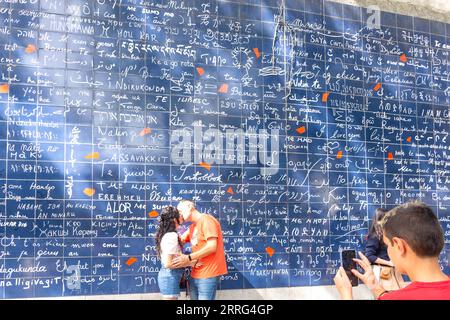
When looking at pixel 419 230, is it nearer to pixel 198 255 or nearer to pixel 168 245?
pixel 168 245

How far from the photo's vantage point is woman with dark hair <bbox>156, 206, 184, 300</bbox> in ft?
20.2

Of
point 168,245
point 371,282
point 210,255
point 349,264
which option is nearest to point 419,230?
point 371,282

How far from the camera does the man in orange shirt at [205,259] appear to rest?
20.8ft

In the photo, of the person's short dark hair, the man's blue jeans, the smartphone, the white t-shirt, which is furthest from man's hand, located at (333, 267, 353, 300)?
the man's blue jeans

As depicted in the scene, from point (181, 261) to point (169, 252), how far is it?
0.62ft

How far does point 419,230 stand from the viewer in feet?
7.81

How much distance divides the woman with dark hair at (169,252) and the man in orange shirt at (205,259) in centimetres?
9

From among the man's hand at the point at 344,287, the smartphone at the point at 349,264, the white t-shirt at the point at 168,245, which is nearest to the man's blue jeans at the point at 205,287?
the white t-shirt at the point at 168,245

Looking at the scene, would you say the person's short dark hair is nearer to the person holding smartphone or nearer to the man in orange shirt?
the person holding smartphone

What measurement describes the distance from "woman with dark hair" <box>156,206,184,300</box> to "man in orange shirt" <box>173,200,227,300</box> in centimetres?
9

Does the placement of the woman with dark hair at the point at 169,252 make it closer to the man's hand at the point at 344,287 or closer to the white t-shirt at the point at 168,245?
the white t-shirt at the point at 168,245

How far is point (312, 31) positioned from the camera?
8234mm
